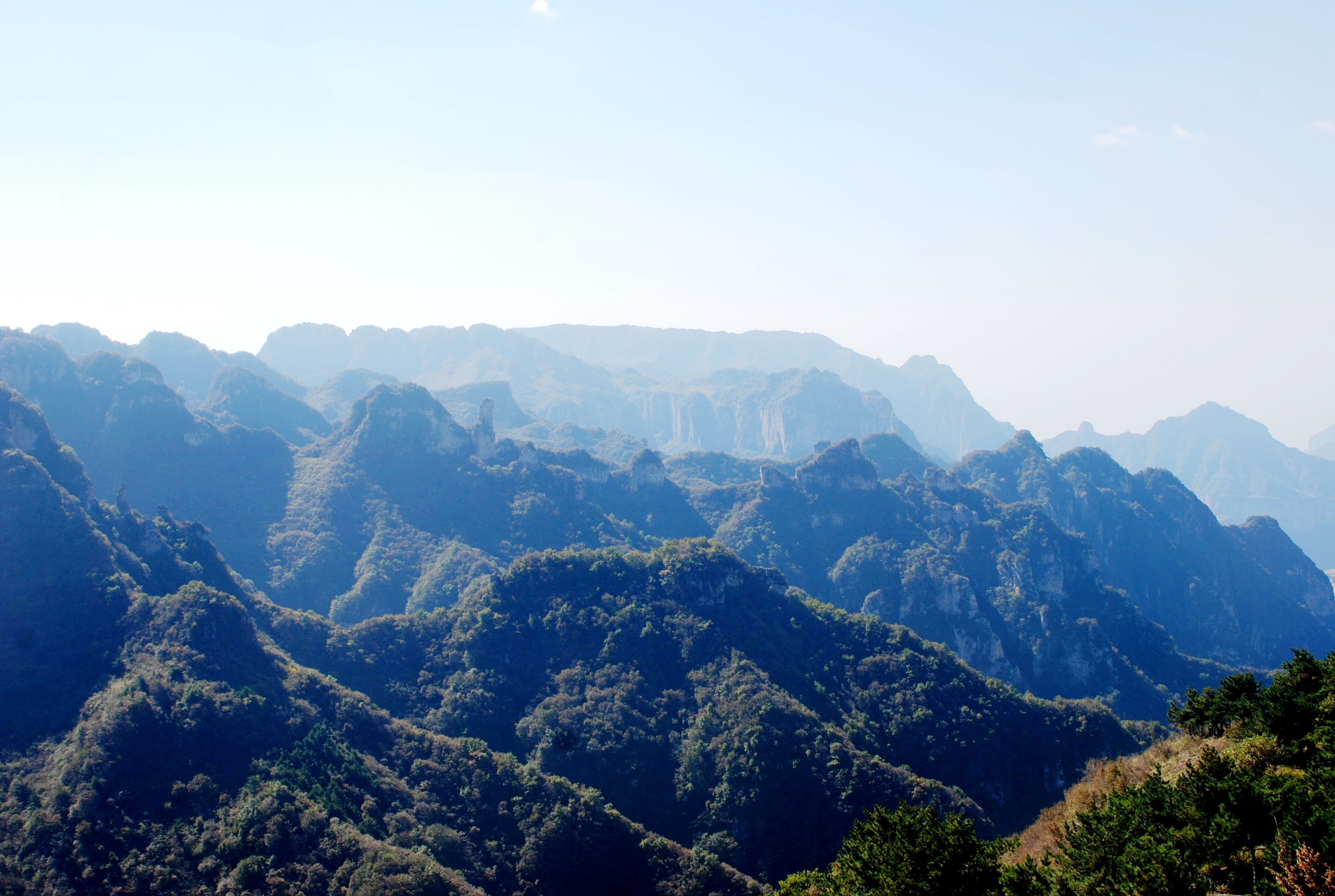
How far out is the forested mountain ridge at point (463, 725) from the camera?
59.9 metres

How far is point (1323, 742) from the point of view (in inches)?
1267

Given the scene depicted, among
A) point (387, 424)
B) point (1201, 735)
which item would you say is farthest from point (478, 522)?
point (1201, 735)

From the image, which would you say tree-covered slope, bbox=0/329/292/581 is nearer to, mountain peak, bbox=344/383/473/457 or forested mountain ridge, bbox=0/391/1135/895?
mountain peak, bbox=344/383/473/457

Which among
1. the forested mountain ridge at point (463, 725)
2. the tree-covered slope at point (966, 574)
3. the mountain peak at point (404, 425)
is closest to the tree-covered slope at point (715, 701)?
the forested mountain ridge at point (463, 725)

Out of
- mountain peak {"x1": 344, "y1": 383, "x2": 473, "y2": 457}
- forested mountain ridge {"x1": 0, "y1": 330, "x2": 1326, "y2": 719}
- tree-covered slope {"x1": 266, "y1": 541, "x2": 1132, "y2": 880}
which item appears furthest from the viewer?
mountain peak {"x1": 344, "y1": 383, "x2": 473, "y2": 457}

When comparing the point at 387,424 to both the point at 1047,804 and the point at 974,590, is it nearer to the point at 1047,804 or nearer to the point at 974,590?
the point at 974,590

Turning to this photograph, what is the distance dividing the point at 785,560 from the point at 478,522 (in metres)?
67.2

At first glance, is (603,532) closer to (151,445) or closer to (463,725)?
(463,725)

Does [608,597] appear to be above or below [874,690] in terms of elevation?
above

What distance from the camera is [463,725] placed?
90.1 meters

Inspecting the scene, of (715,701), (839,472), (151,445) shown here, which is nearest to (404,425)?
(151,445)

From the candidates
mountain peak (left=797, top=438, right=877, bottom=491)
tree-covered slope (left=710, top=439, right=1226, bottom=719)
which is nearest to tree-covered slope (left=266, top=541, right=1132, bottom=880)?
tree-covered slope (left=710, top=439, right=1226, bottom=719)

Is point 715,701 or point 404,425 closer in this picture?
point 715,701

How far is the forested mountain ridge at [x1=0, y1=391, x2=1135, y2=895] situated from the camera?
197 ft
